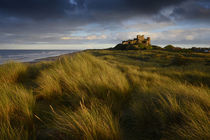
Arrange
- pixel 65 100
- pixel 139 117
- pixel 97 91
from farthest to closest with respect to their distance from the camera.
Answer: pixel 97 91, pixel 65 100, pixel 139 117

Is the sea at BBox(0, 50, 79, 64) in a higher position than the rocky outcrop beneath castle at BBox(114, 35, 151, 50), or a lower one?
lower

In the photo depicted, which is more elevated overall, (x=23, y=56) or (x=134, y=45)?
(x=134, y=45)

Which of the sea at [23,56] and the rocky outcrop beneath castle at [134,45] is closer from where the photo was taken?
the sea at [23,56]

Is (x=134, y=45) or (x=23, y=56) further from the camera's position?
(x=134, y=45)

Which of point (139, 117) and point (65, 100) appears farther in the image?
point (65, 100)

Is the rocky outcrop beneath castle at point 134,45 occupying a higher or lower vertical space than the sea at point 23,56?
higher

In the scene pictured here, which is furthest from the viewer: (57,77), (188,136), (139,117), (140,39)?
(140,39)

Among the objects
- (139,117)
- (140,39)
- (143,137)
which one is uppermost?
(140,39)

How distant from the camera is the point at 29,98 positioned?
1866mm

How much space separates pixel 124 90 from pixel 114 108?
71 centimetres

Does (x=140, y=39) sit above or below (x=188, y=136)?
above

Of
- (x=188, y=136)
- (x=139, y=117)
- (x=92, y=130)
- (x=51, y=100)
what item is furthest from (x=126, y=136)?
(x=51, y=100)

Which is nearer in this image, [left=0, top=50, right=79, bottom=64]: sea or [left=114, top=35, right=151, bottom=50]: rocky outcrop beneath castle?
[left=0, top=50, right=79, bottom=64]: sea

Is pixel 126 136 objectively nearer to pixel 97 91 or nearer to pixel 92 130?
pixel 92 130
